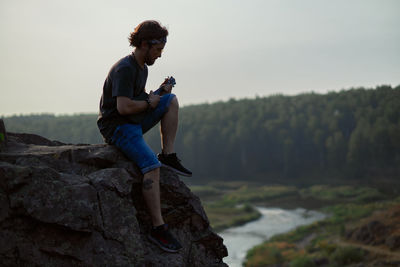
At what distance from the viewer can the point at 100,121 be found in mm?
6562

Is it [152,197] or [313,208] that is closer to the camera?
[152,197]

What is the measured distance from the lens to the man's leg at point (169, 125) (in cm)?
672

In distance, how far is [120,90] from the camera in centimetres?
602

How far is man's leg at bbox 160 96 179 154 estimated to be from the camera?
6.72m

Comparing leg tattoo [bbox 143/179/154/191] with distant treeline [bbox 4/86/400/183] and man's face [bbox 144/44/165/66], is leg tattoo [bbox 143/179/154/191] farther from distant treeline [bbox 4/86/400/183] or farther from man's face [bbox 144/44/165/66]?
distant treeline [bbox 4/86/400/183]

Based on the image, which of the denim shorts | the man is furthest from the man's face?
the denim shorts

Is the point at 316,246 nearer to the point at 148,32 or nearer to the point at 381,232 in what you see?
the point at 381,232

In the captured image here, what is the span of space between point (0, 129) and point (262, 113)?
113m

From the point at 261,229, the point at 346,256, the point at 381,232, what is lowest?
the point at 261,229

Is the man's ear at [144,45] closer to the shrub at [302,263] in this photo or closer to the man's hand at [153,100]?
the man's hand at [153,100]

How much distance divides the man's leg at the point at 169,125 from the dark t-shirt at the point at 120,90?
0.40 metres

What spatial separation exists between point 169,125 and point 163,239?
176 centimetres

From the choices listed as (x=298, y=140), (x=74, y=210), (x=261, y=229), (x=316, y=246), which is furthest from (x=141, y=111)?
(x=298, y=140)

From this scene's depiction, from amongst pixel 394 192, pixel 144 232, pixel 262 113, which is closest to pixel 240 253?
pixel 144 232
